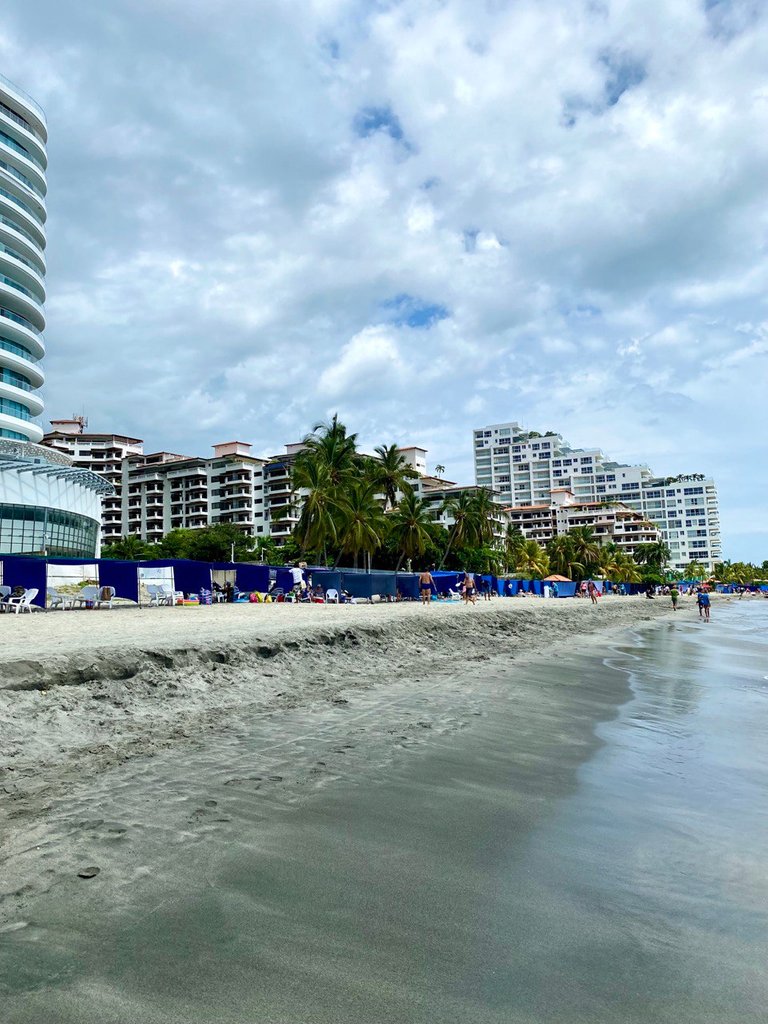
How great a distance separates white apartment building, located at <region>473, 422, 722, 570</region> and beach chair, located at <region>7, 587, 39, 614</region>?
152 metres

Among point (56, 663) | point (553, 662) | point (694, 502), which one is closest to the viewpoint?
point (56, 663)

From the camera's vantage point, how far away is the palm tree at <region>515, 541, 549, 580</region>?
85.6 meters

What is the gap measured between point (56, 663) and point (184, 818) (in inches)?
157

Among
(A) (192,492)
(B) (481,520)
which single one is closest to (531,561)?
(B) (481,520)

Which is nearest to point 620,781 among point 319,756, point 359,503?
point 319,756

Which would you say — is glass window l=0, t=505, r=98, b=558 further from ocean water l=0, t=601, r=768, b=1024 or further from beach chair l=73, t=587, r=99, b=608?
ocean water l=0, t=601, r=768, b=1024

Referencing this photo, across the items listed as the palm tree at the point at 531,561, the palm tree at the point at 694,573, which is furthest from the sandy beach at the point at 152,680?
the palm tree at the point at 694,573

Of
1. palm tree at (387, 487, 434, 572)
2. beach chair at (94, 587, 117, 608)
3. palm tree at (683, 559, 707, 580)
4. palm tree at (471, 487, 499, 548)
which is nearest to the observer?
beach chair at (94, 587, 117, 608)

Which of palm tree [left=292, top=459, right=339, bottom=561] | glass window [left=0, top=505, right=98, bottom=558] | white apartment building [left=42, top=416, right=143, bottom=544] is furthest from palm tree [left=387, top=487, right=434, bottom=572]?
white apartment building [left=42, top=416, right=143, bottom=544]

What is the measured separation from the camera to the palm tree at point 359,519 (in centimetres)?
4762

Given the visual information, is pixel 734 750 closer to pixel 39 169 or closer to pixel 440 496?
pixel 39 169

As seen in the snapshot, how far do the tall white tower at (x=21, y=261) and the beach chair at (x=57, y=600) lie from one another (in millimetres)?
44415

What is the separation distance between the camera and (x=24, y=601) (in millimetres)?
22078

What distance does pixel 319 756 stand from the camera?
5527mm
